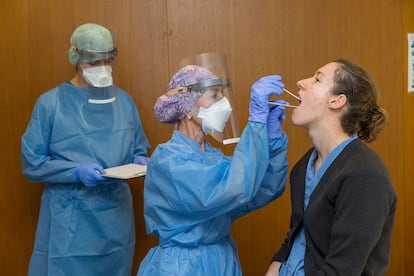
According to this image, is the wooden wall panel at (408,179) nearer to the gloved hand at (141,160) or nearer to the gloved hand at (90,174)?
the gloved hand at (141,160)

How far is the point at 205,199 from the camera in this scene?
1.67 meters

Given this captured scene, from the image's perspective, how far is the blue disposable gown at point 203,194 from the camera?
1.68 meters

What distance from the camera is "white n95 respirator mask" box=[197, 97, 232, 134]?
73.3 inches

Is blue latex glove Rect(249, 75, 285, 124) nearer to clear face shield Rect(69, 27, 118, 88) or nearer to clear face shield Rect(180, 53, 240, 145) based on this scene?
clear face shield Rect(180, 53, 240, 145)

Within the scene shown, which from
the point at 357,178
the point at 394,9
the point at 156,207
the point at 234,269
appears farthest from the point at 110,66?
the point at 394,9

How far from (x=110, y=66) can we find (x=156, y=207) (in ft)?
3.33

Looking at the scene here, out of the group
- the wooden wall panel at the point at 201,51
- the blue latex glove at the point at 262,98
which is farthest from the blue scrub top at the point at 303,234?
the wooden wall panel at the point at 201,51

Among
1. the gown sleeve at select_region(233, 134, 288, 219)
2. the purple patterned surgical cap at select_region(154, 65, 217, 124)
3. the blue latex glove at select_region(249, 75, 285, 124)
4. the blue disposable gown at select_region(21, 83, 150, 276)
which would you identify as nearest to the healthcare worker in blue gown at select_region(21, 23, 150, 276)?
the blue disposable gown at select_region(21, 83, 150, 276)

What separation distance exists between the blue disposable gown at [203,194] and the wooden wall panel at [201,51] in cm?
123

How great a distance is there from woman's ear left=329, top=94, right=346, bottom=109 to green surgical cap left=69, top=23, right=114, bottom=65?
4.12 ft

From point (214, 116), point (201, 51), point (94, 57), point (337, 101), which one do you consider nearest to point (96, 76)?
point (94, 57)

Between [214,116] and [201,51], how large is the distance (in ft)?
4.23

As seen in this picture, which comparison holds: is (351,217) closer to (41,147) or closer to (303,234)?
(303,234)

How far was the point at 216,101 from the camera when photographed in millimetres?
1893
